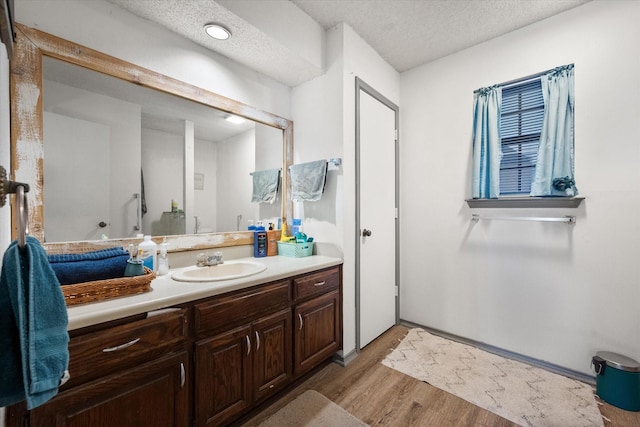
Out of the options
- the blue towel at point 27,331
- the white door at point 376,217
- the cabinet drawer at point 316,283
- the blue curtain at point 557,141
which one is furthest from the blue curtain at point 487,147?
the blue towel at point 27,331

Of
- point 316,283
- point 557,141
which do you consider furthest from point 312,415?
point 557,141

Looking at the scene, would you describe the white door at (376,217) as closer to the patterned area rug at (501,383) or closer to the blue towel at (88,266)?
the patterned area rug at (501,383)

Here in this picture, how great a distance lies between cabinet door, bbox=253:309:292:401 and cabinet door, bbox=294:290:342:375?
8 cm

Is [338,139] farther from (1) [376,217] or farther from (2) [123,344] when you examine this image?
(2) [123,344]

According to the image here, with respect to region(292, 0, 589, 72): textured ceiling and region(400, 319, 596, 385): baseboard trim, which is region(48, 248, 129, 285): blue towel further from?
region(400, 319, 596, 385): baseboard trim

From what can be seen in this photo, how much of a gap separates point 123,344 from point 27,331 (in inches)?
21.9

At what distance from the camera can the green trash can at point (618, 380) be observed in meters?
1.61

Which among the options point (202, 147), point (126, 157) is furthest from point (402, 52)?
point (126, 157)

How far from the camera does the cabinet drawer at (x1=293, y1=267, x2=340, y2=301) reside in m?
1.76

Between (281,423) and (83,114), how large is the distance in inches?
78.4

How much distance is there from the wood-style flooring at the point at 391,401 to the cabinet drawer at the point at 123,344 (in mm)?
764

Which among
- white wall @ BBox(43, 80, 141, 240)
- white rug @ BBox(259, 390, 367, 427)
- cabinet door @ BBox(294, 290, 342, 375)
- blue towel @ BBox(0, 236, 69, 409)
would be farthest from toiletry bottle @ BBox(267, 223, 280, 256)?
blue towel @ BBox(0, 236, 69, 409)

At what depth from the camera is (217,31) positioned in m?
1.73

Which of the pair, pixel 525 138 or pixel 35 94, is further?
pixel 525 138
